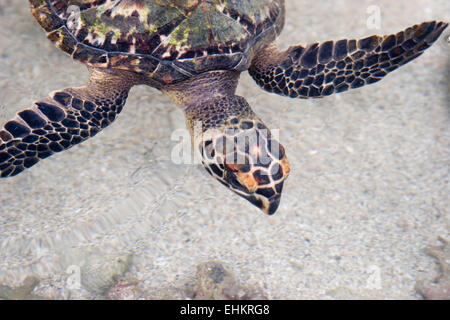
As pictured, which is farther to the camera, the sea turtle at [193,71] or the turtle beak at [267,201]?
the sea turtle at [193,71]

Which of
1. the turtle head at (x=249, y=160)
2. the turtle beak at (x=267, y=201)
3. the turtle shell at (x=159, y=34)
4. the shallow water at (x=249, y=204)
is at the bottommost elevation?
the shallow water at (x=249, y=204)

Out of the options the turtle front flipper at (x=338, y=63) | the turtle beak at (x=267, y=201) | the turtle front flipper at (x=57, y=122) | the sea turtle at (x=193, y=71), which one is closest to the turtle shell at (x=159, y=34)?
the sea turtle at (x=193, y=71)

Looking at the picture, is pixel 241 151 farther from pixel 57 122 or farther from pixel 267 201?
pixel 57 122

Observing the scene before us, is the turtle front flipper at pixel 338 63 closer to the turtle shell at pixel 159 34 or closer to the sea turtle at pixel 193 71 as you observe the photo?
the sea turtle at pixel 193 71

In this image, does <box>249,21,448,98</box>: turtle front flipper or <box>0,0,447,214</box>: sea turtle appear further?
<box>249,21,448,98</box>: turtle front flipper

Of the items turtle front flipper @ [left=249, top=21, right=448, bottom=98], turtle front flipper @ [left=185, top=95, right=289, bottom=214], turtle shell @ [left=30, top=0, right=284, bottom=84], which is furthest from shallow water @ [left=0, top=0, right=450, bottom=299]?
turtle shell @ [left=30, top=0, right=284, bottom=84]

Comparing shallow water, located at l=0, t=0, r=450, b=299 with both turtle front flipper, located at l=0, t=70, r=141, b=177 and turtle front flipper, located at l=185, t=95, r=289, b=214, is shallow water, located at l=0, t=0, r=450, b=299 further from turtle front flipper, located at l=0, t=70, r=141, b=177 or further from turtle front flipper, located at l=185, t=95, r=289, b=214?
turtle front flipper, located at l=185, t=95, r=289, b=214

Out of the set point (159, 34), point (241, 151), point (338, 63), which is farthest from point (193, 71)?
point (338, 63)
